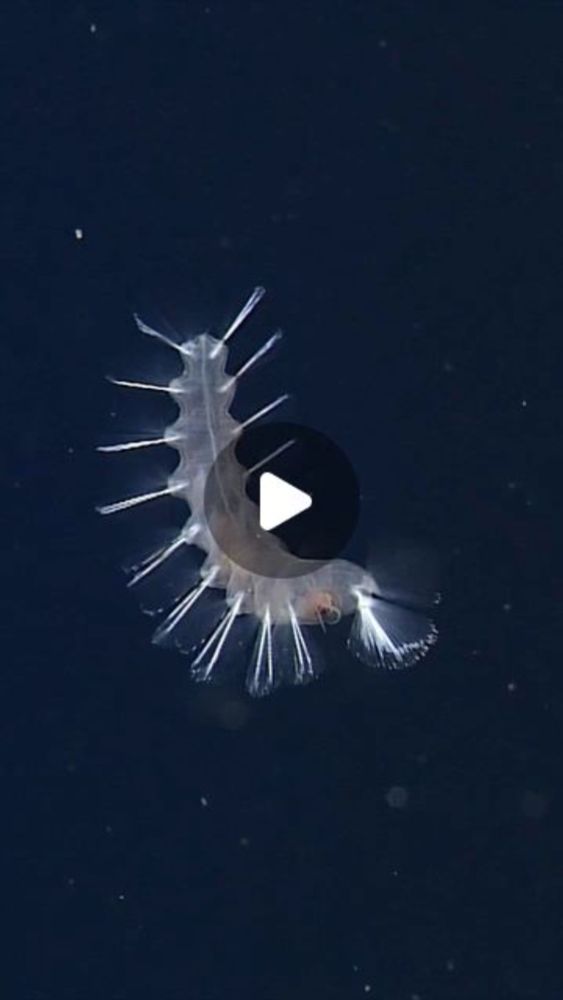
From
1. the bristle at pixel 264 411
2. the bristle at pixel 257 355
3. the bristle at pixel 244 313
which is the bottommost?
the bristle at pixel 264 411

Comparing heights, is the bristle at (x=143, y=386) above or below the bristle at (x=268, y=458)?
above

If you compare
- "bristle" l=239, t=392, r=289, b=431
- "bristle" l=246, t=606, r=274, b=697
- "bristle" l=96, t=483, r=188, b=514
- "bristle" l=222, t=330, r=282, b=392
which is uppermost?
"bristle" l=222, t=330, r=282, b=392

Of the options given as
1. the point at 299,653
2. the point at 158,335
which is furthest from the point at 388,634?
the point at 158,335

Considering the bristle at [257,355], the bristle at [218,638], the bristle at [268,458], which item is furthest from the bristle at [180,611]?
the bristle at [257,355]

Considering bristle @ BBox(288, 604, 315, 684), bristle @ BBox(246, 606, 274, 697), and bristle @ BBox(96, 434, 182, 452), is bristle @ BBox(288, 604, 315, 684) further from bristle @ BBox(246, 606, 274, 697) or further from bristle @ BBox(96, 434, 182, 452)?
bristle @ BBox(96, 434, 182, 452)

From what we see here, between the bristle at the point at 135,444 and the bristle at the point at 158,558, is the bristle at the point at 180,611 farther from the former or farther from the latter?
the bristle at the point at 135,444
